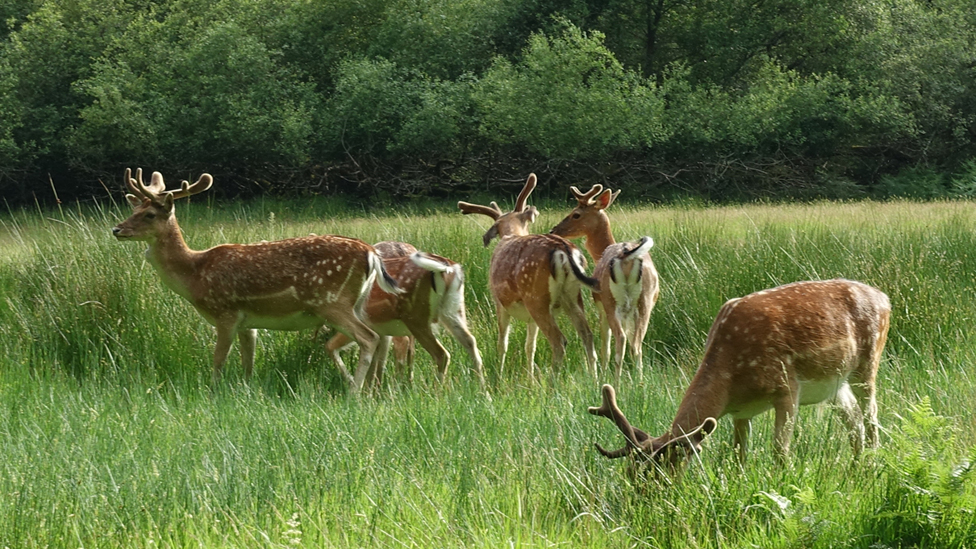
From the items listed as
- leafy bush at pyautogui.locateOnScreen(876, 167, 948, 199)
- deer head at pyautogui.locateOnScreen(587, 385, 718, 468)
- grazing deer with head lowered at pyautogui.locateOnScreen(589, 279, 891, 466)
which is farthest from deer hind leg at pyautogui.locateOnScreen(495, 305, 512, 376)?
leafy bush at pyautogui.locateOnScreen(876, 167, 948, 199)

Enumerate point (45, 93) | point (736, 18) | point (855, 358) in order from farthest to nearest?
point (736, 18), point (45, 93), point (855, 358)

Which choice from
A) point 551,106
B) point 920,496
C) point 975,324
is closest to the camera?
point 920,496

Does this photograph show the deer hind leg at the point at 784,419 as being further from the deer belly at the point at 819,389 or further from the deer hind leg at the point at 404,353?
the deer hind leg at the point at 404,353

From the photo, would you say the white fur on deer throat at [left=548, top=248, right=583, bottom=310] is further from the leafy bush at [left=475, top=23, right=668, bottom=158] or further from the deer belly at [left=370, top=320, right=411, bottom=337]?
the leafy bush at [left=475, top=23, right=668, bottom=158]

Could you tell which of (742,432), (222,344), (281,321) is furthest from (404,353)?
(742,432)

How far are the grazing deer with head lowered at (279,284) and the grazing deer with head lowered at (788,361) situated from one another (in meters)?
2.89

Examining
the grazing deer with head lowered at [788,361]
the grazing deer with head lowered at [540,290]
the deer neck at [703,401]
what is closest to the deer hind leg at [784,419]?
the grazing deer with head lowered at [788,361]

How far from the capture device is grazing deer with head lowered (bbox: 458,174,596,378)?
7.25m

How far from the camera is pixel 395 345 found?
25.9ft

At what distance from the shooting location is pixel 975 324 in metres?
7.18

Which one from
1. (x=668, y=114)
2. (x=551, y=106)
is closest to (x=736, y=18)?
(x=668, y=114)

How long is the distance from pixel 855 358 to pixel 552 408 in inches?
55.3

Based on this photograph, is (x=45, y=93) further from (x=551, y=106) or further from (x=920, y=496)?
(x=920, y=496)

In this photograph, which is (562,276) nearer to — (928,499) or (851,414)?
(851,414)
